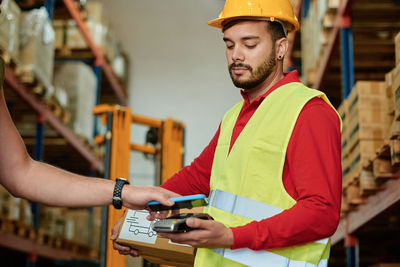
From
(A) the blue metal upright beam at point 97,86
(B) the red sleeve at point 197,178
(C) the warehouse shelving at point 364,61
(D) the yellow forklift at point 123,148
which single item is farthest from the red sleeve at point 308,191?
(A) the blue metal upright beam at point 97,86

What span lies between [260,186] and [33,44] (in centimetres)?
681

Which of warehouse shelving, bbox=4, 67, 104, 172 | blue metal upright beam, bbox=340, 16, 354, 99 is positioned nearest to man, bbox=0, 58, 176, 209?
blue metal upright beam, bbox=340, 16, 354, 99

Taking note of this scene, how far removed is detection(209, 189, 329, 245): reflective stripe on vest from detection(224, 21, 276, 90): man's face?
0.49 m

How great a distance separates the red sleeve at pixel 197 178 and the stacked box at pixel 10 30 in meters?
5.20

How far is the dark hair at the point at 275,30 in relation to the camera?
2355 mm

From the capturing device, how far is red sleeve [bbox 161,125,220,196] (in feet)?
8.44

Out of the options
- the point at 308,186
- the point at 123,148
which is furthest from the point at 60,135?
the point at 308,186

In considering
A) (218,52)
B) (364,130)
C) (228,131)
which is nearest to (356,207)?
(364,130)

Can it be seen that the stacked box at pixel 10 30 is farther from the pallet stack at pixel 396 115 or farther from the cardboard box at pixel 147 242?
the cardboard box at pixel 147 242

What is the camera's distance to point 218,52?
14.9m

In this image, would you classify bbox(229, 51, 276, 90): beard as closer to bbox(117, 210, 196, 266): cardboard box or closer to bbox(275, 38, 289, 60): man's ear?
bbox(275, 38, 289, 60): man's ear

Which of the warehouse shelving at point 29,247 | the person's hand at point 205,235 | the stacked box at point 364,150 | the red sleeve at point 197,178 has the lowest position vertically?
the warehouse shelving at point 29,247

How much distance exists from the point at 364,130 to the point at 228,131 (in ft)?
9.82

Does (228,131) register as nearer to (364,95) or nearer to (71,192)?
(71,192)
